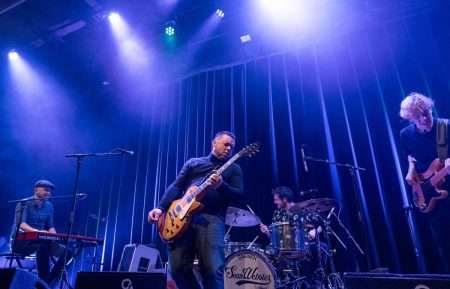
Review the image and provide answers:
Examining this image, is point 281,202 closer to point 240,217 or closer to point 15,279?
point 240,217

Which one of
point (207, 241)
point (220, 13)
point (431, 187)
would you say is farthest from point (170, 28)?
point (431, 187)

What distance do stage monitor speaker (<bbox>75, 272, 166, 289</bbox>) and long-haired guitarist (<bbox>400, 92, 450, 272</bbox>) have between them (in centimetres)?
207

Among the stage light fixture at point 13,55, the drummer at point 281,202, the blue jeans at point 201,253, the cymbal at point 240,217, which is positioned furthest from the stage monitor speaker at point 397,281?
the stage light fixture at point 13,55

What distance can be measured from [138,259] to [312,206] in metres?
3.05

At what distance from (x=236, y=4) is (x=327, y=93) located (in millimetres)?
2567

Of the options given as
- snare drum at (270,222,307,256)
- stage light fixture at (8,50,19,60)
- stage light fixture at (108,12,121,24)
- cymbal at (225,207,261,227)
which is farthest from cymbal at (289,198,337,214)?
stage light fixture at (8,50,19,60)

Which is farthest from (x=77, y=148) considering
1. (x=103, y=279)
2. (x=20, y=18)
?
(x=103, y=279)

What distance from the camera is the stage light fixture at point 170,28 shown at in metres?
6.91

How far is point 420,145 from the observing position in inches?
109

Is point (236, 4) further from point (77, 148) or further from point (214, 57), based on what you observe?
point (77, 148)

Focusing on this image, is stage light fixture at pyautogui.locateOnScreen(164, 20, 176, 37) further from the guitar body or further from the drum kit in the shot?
the guitar body

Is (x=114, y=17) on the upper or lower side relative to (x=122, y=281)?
upper

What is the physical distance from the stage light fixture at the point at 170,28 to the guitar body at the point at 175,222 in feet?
16.6

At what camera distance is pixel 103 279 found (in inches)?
95.2
